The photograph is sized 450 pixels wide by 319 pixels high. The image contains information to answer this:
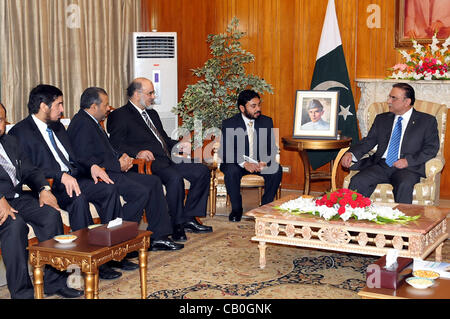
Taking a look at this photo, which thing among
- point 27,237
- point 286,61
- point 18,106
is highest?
point 286,61

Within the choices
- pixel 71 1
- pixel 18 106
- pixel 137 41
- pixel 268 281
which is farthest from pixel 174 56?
pixel 268 281

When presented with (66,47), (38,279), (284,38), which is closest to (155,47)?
(66,47)

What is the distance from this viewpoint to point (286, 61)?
7.44m

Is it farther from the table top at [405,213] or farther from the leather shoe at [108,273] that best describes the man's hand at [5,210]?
the table top at [405,213]

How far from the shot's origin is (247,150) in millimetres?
6078

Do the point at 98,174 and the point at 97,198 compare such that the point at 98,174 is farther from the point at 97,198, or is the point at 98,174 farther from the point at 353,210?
the point at 353,210

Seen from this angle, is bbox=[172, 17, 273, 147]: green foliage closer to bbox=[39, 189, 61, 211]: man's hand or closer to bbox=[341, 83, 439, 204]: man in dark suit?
bbox=[341, 83, 439, 204]: man in dark suit

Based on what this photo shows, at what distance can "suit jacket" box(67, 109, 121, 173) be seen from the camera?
4750mm

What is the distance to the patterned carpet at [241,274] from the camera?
12.5 feet

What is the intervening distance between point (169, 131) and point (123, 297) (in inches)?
140

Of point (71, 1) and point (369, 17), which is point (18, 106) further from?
point (369, 17)

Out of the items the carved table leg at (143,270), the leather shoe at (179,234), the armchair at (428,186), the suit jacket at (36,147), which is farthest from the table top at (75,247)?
the armchair at (428,186)

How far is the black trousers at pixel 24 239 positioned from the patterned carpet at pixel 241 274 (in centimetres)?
29

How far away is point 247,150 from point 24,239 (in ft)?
9.57
